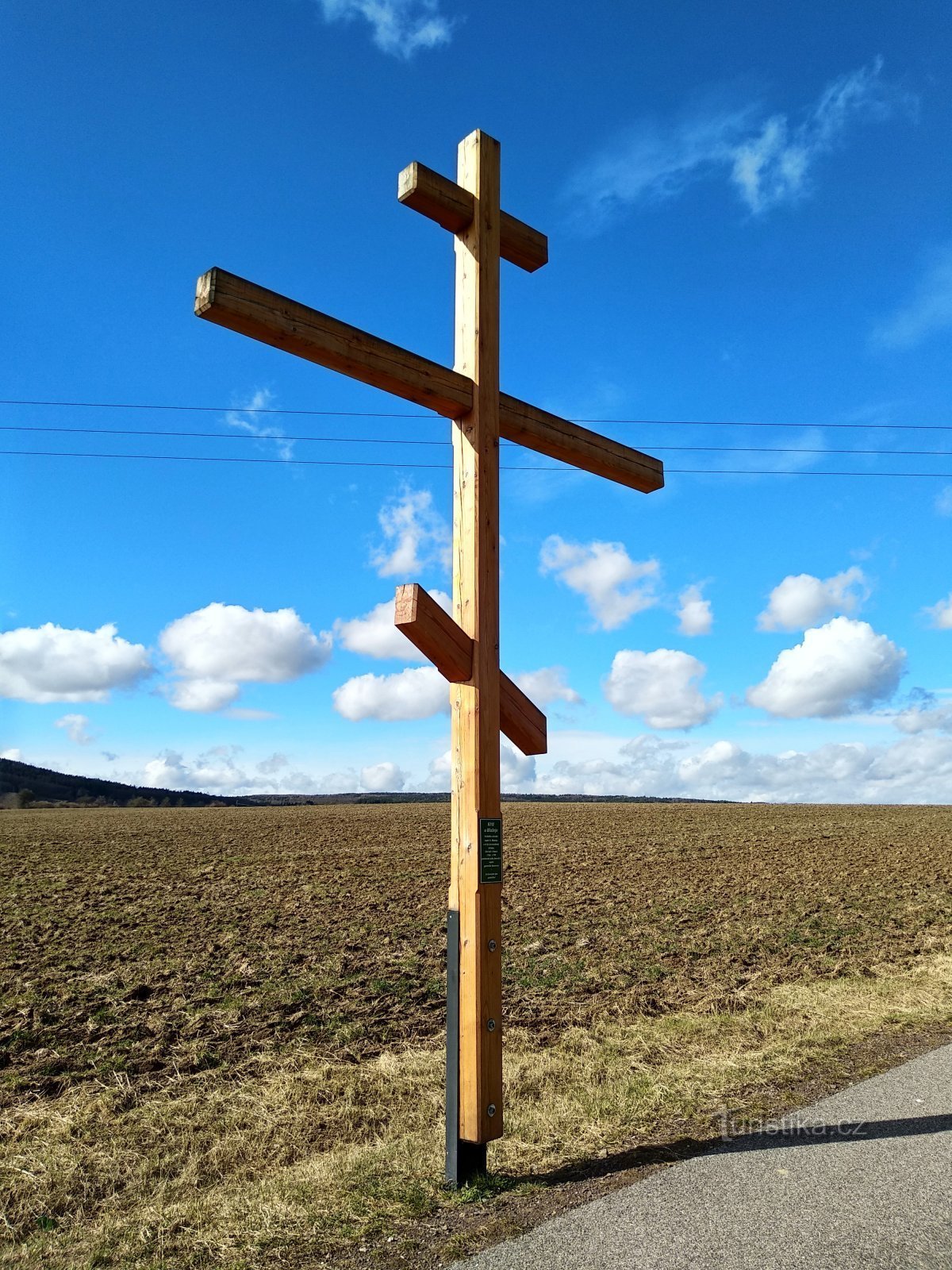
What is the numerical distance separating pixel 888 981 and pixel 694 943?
258 centimetres

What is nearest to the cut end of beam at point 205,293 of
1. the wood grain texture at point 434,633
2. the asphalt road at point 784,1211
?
the wood grain texture at point 434,633

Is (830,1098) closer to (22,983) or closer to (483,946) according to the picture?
(483,946)

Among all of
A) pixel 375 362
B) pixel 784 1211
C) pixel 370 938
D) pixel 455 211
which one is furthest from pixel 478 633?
pixel 370 938

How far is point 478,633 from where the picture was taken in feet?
15.9

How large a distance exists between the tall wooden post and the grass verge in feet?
1.45

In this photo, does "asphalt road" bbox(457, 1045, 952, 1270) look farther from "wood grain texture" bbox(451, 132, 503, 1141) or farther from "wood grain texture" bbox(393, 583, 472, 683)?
"wood grain texture" bbox(393, 583, 472, 683)

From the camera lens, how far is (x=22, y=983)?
30.8 ft

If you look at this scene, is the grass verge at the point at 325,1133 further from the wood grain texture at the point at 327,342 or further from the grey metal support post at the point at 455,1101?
the wood grain texture at the point at 327,342

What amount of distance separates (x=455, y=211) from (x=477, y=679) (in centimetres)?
288

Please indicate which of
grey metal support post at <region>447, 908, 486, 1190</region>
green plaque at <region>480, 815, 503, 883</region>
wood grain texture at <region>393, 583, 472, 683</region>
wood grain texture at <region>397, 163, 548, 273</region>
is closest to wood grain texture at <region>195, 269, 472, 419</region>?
wood grain texture at <region>397, 163, 548, 273</region>

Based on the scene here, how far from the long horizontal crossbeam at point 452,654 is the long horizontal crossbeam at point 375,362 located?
1234 millimetres

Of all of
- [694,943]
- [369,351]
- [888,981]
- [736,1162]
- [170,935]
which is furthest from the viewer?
[170,935]

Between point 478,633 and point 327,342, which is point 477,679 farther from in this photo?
point 327,342

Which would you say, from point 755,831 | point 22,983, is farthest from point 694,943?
point 755,831
